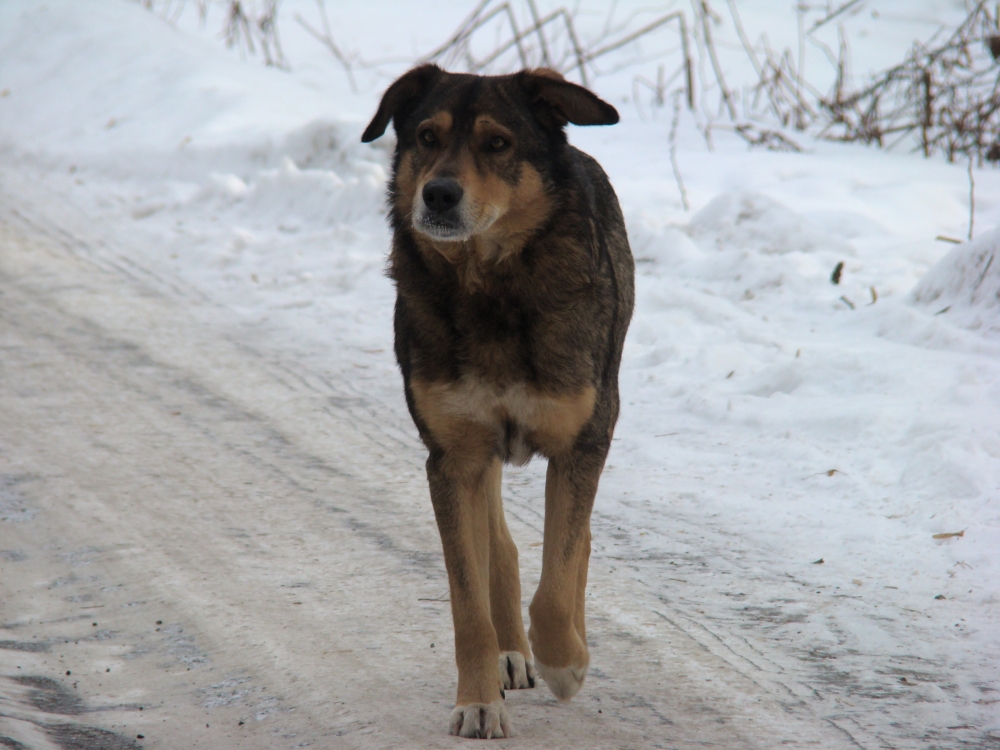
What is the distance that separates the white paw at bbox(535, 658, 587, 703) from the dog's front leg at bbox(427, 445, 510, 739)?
17cm

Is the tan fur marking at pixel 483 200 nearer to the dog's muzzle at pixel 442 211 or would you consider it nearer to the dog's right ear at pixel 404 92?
the dog's muzzle at pixel 442 211

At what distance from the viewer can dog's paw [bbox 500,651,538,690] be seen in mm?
3740

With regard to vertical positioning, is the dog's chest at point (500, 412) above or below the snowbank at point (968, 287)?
below

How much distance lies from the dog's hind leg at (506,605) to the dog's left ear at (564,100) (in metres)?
1.24

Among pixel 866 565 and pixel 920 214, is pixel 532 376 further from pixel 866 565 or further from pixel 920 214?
pixel 920 214

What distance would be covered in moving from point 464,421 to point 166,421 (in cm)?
302

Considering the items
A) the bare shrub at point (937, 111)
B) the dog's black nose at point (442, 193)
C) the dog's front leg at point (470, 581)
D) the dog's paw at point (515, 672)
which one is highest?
the bare shrub at point (937, 111)

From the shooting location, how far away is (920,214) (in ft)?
30.4

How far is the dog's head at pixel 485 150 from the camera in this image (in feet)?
11.3

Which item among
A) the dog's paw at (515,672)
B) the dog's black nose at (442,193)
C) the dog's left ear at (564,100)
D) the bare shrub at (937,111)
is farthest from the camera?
the bare shrub at (937,111)

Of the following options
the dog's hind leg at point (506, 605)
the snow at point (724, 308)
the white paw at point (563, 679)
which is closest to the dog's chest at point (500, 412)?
→ the dog's hind leg at point (506, 605)

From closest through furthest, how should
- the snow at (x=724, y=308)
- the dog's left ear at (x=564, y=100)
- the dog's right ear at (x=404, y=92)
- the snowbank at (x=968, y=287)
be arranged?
the dog's left ear at (x=564, y=100), the dog's right ear at (x=404, y=92), the snow at (x=724, y=308), the snowbank at (x=968, y=287)

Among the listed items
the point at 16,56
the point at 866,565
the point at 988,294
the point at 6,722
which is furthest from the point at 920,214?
the point at 16,56

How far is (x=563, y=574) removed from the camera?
11.4ft
